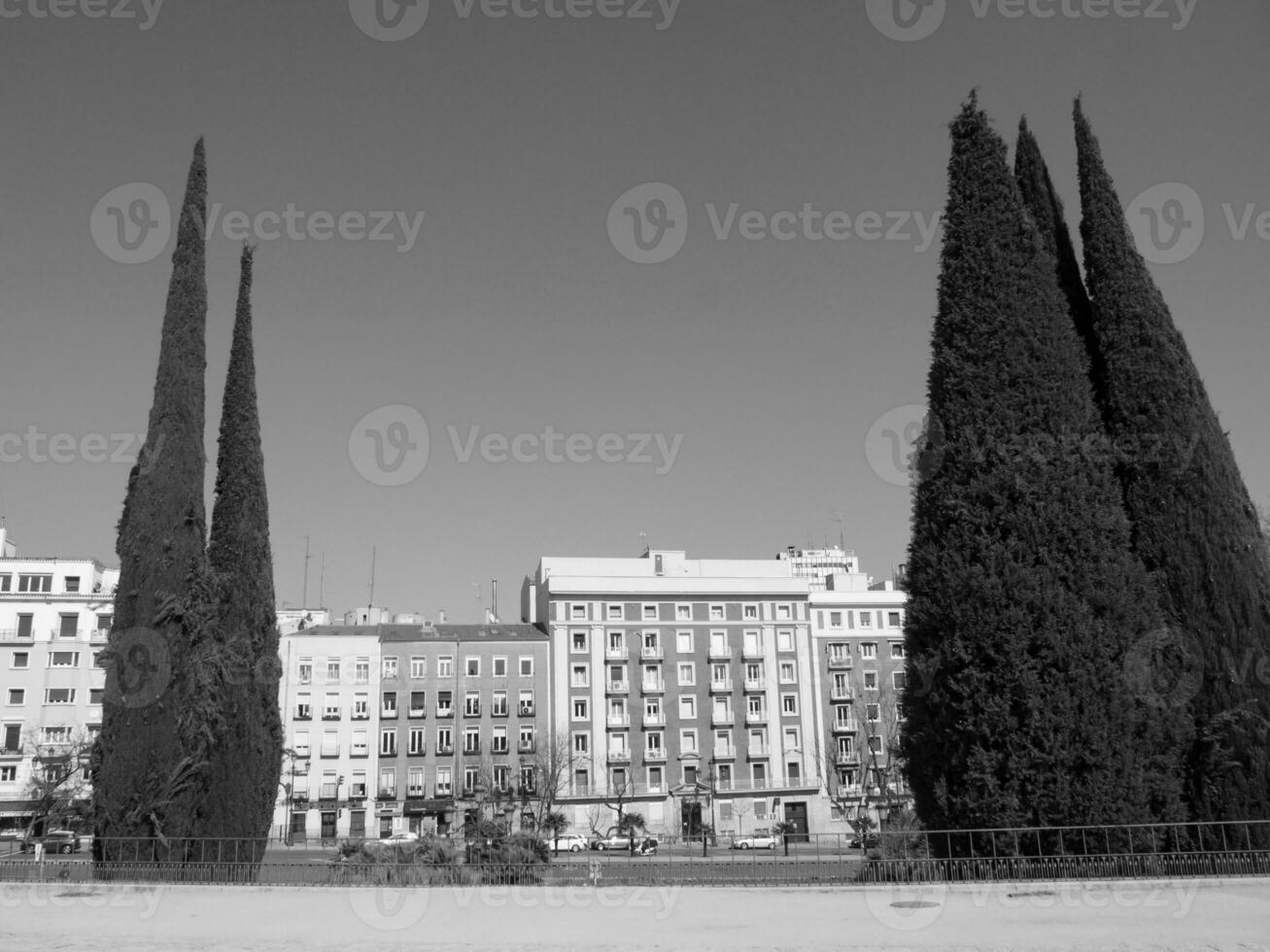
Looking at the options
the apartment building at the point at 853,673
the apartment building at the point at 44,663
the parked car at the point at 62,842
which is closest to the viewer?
the parked car at the point at 62,842

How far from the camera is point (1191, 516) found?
19766 mm

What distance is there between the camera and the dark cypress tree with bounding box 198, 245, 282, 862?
2339 centimetres

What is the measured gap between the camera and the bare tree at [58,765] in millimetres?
44031

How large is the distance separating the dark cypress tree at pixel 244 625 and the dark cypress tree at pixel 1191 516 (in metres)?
18.8

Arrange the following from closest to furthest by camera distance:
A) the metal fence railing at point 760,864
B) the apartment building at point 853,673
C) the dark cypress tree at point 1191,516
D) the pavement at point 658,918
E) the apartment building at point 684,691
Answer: the pavement at point 658,918, the metal fence railing at point 760,864, the dark cypress tree at point 1191,516, the apartment building at point 684,691, the apartment building at point 853,673

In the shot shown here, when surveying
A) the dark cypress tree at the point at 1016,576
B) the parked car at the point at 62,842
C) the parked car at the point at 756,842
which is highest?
the dark cypress tree at the point at 1016,576

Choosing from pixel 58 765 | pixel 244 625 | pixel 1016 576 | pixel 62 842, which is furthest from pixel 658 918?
pixel 58 765

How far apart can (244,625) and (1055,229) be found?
21100mm

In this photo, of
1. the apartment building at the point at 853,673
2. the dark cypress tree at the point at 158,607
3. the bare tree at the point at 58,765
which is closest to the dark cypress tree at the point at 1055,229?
the dark cypress tree at the point at 158,607

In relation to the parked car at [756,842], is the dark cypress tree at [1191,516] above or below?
above

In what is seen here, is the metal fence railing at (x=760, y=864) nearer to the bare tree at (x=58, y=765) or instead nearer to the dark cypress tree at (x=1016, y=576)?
the dark cypress tree at (x=1016, y=576)

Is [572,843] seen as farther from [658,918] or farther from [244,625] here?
[658,918]

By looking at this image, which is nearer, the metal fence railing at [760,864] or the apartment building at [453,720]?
the metal fence railing at [760,864]

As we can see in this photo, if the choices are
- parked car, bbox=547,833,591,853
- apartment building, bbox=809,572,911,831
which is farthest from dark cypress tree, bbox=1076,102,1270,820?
apartment building, bbox=809,572,911,831
